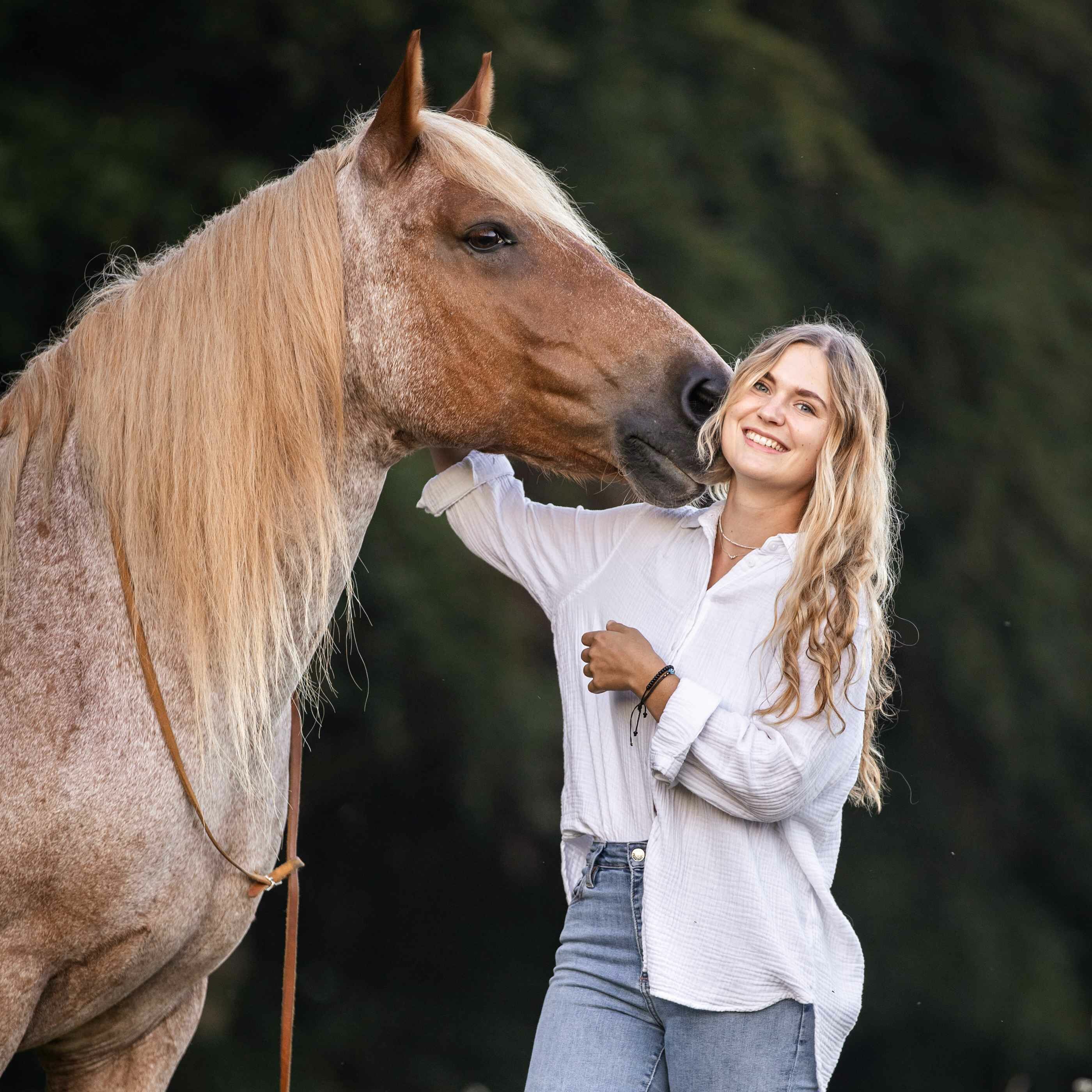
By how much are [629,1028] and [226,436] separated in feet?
3.17

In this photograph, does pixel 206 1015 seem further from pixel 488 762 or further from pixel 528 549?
pixel 528 549

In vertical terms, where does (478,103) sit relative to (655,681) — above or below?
above

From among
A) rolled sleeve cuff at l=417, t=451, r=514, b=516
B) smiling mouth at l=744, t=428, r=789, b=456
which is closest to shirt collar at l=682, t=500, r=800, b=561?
smiling mouth at l=744, t=428, r=789, b=456

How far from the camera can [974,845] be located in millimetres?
6129

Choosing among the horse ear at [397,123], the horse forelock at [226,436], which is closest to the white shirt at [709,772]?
the horse forelock at [226,436]

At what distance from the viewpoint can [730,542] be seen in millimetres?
1929

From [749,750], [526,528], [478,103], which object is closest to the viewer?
[749,750]

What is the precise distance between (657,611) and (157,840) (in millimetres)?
752

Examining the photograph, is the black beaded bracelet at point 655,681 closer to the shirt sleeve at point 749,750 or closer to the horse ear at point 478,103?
the shirt sleeve at point 749,750

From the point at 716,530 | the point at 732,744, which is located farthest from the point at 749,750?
the point at 716,530

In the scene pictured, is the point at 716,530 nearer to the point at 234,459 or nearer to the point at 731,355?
the point at 234,459

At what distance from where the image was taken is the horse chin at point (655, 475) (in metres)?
1.88

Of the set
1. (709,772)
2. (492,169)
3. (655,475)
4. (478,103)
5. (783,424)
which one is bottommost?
(709,772)

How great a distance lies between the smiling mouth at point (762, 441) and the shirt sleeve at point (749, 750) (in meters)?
0.30
